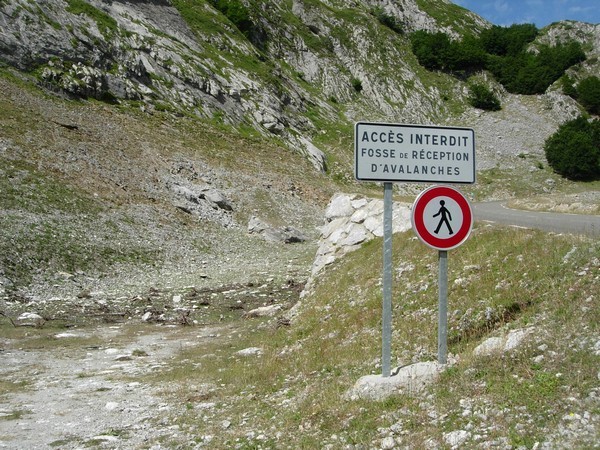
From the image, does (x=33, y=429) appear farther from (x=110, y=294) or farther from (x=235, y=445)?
(x=110, y=294)

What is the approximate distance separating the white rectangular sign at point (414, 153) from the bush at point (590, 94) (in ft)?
305

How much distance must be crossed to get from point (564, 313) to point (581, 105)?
9290 cm

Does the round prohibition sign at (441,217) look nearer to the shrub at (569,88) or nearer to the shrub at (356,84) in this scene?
the shrub at (356,84)

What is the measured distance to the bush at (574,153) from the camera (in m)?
66.1

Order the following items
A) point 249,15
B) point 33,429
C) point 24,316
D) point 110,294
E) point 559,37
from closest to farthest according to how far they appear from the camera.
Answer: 1. point 33,429
2. point 24,316
3. point 110,294
4. point 249,15
5. point 559,37

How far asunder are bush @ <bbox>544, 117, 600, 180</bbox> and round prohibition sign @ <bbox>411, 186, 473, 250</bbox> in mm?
67688

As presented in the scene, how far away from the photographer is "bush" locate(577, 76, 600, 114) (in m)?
86.0

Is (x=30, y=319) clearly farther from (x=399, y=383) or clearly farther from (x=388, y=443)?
(x=388, y=443)

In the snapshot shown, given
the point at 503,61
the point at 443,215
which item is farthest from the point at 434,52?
the point at 443,215

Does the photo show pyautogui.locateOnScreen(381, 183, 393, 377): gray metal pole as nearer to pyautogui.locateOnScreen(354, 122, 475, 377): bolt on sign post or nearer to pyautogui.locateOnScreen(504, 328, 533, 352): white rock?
pyautogui.locateOnScreen(354, 122, 475, 377): bolt on sign post

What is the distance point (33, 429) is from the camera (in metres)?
7.97

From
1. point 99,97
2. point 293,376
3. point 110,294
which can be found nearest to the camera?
point 293,376

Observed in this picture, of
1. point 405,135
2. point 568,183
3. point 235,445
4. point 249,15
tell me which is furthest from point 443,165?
point 249,15

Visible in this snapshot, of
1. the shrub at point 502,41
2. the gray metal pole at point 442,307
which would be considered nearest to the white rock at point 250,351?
the gray metal pole at point 442,307
